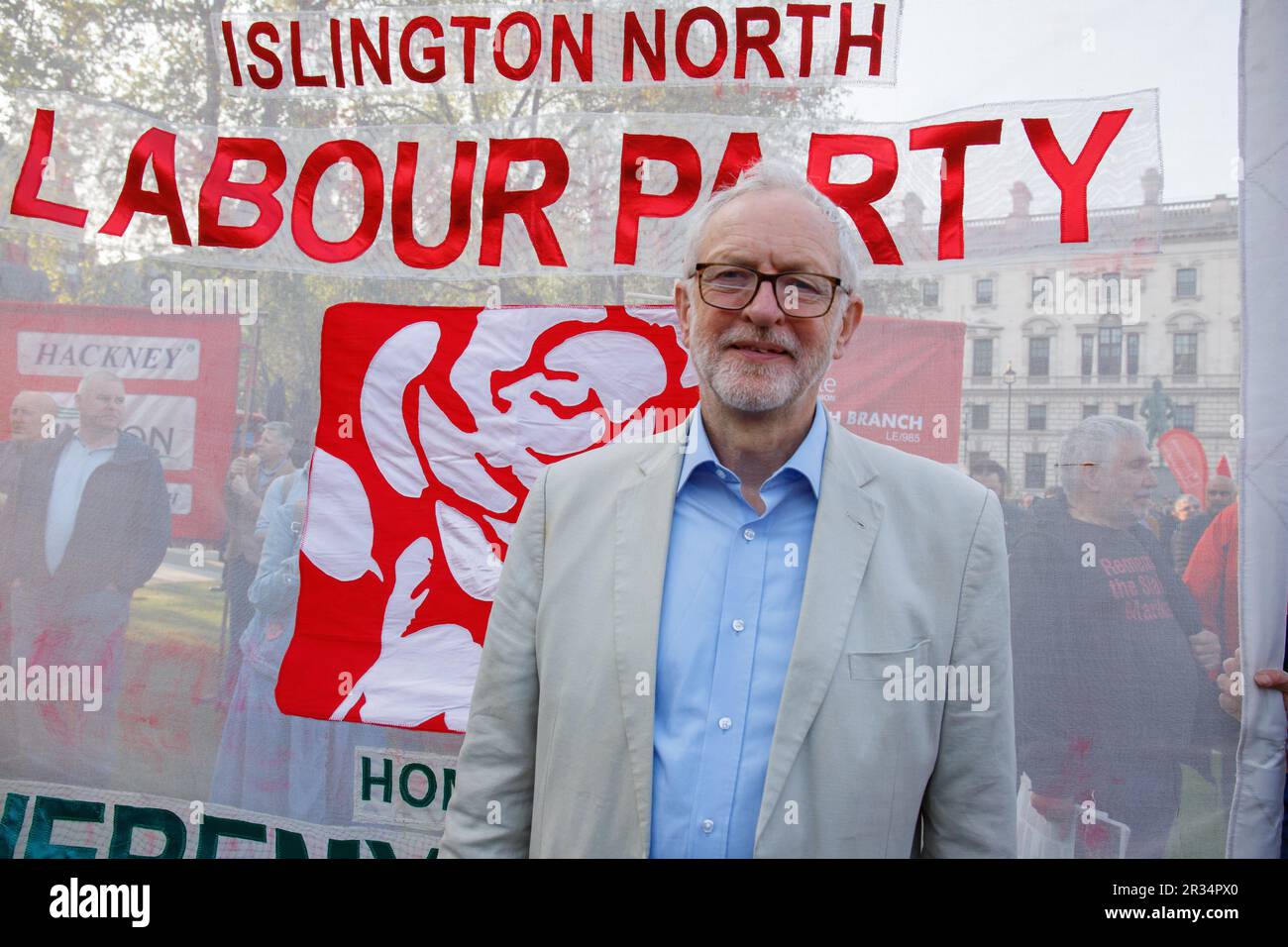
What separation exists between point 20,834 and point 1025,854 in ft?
8.99

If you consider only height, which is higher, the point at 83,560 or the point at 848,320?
the point at 848,320

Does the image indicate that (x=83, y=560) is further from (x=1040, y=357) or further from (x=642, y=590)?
(x=1040, y=357)

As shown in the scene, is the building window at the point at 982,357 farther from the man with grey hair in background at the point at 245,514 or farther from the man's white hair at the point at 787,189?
the man with grey hair in background at the point at 245,514

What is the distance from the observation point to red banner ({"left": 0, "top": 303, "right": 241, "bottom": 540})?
8.53ft

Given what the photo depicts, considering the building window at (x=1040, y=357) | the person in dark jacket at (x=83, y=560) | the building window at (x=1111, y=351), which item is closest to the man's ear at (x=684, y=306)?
the building window at (x=1040, y=357)

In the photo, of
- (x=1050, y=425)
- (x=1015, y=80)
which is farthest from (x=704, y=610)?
(x=1015, y=80)

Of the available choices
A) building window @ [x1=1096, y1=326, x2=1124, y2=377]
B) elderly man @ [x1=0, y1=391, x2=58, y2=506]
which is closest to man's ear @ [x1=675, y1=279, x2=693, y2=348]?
building window @ [x1=1096, y1=326, x2=1124, y2=377]

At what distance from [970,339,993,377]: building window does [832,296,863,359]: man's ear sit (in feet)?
2.65

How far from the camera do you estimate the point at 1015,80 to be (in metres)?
2.41

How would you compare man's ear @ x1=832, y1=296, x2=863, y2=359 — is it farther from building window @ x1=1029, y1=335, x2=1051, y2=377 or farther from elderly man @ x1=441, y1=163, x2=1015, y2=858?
building window @ x1=1029, y1=335, x2=1051, y2=377

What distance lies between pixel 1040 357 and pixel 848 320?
3.13ft

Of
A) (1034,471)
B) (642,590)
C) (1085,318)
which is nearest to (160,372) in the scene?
(642,590)

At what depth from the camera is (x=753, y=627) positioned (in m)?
1.44

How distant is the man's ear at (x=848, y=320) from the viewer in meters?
1.69
